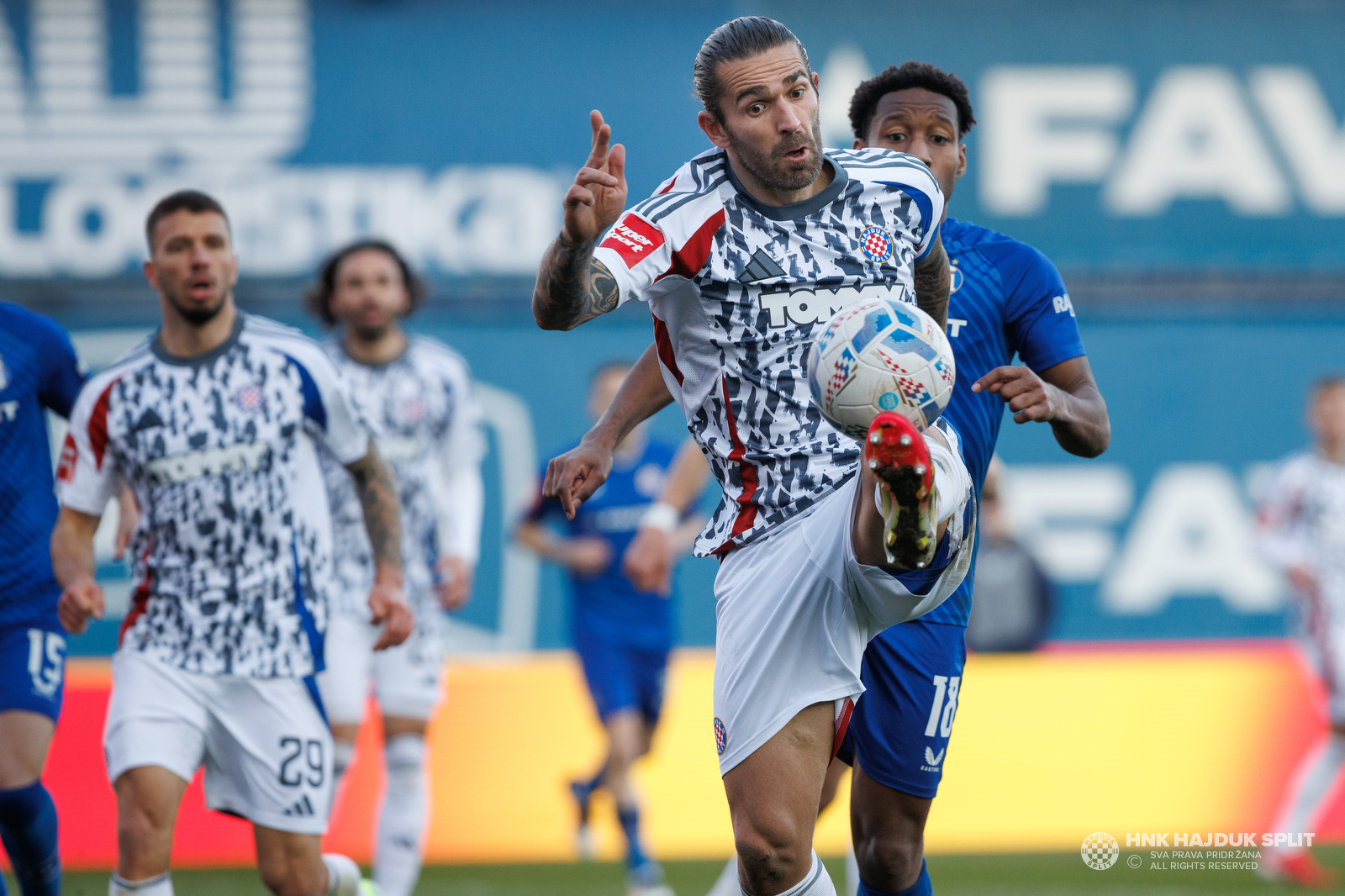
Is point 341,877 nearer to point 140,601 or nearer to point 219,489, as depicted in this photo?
point 140,601

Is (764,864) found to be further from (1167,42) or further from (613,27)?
(1167,42)

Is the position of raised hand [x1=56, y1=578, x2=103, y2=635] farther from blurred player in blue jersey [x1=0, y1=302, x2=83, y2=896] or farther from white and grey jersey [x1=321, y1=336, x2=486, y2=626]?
white and grey jersey [x1=321, y1=336, x2=486, y2=626]

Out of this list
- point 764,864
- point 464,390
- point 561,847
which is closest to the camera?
point 764,864

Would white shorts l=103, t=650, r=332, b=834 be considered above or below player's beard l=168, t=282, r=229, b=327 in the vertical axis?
below

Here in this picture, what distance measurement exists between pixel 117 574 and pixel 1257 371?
10082 mm

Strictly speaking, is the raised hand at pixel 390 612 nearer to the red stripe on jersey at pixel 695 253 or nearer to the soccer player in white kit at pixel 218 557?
the soccer player in white kit at pixel 218 557

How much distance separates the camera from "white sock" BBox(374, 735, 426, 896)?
21.4 feet

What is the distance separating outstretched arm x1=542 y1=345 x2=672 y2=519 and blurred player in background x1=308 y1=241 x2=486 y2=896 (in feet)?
8.82

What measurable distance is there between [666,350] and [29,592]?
2637mm

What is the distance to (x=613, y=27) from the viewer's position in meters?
13.8

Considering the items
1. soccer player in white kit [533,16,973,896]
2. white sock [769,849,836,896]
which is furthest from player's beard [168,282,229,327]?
white sock [769,849,836,896]

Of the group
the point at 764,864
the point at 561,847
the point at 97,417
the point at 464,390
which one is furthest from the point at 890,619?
the point at 561,847

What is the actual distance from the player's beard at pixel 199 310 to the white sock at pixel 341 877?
1.78 meters

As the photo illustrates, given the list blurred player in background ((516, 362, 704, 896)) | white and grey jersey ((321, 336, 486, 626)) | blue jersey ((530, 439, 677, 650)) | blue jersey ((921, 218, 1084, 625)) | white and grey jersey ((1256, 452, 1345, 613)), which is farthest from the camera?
white and grey jersey ((1256, 452, 1345, 613))
